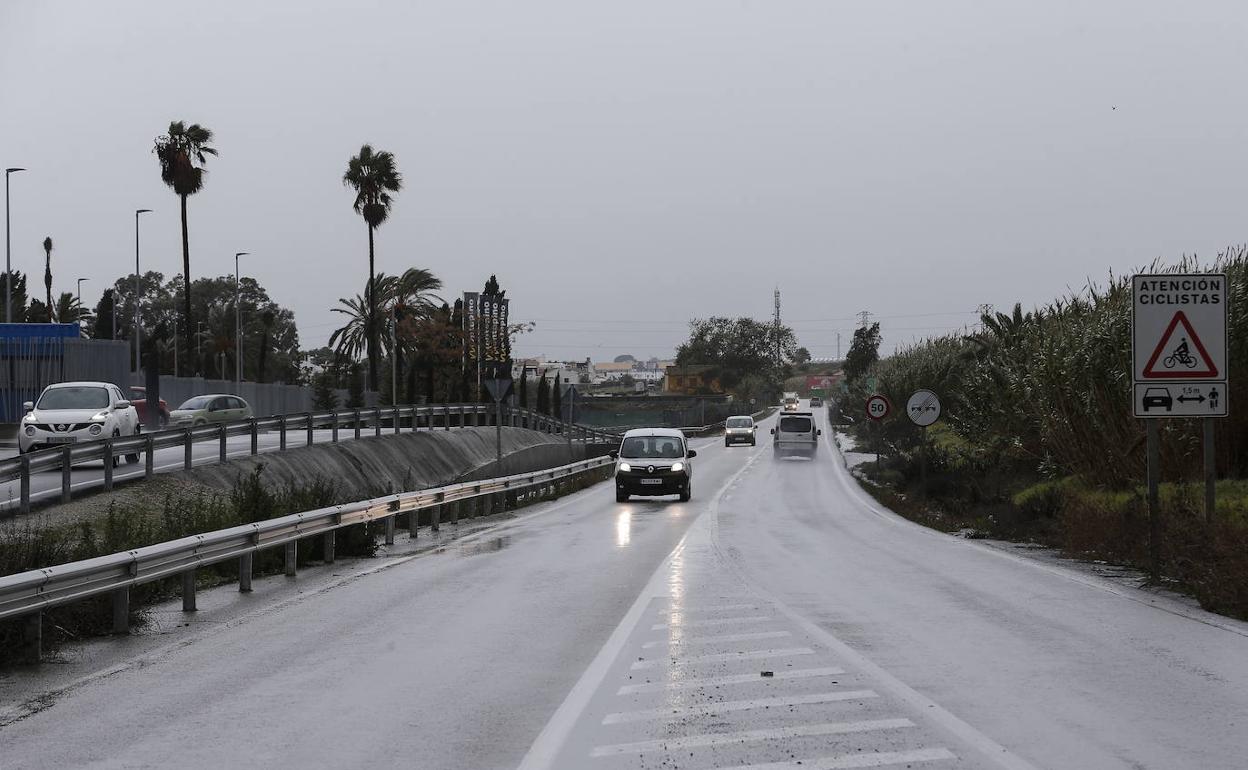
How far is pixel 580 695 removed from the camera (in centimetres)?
852

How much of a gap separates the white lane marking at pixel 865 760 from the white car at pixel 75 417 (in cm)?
2141

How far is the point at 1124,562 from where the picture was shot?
1727 centimetres

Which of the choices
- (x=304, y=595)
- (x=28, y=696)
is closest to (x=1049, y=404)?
(x=304, y=595)

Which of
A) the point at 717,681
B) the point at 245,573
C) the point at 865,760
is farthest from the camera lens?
the point at 245,573

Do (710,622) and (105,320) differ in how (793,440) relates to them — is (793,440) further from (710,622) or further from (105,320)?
(105,320)

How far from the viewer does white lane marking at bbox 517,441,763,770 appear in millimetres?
6906

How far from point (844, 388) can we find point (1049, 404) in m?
92.1

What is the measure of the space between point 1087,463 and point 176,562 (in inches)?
679

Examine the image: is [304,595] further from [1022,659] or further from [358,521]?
[1022,659]

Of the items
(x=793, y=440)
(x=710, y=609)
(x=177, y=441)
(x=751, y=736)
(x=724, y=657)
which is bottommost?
(x=793, y=440)

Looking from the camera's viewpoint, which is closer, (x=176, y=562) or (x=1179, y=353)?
(x=176, y=562)

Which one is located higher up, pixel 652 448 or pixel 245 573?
pixel 652 448

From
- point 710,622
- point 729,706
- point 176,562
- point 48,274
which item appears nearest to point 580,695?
point 729,706

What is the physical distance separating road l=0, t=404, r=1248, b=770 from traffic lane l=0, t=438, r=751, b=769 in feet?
0.10
